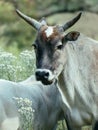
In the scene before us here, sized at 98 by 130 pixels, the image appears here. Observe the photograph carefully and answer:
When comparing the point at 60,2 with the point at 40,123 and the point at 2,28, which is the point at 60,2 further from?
the point at 40,123

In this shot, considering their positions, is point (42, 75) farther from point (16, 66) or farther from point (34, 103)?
point (16, 66)

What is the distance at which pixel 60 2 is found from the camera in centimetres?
2898

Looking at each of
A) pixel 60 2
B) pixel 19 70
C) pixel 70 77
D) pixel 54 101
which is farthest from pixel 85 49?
pixel 60 2

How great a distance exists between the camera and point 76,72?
31.0 feet

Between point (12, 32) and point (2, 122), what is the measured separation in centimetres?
1799

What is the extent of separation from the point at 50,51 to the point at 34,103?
3.73 ft

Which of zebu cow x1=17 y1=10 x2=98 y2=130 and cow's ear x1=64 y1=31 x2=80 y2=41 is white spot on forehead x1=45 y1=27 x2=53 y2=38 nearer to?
zebu cow x1=17 y1=10 x2=98 y2=130

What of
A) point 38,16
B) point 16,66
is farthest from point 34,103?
point 38,16

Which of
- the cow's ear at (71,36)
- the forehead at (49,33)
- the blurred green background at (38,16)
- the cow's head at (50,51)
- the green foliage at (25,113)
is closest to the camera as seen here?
the green foliage at (25,113)

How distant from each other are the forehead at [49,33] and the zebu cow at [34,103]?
0.92 m

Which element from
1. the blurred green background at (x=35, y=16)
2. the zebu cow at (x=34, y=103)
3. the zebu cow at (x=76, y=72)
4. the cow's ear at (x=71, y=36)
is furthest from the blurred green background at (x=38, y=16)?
the cow's ear at (x=71, y=36)

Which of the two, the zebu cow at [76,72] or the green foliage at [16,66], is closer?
the zebu cow at [76,72]

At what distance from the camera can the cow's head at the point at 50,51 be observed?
8.96 m

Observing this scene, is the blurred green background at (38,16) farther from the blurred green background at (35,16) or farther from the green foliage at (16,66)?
the green foliage at (16,66)
